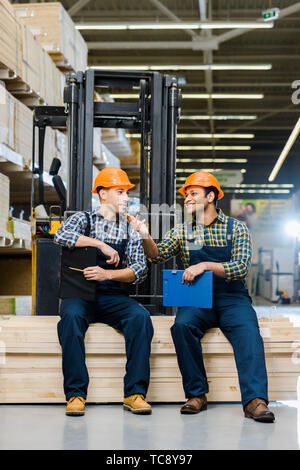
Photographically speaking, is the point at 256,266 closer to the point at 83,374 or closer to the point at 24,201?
the point at 24,201

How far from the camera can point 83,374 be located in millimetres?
3502

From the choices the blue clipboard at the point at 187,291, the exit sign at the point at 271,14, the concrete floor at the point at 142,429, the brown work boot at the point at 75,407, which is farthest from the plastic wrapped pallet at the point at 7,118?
the exit sign at the point at 271,14

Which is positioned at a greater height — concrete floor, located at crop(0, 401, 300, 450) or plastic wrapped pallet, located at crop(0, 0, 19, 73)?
plastic wrapped pallet, located at crop(0, 0, 19, 73)

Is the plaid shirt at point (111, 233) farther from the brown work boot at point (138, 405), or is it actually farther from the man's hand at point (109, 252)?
the brown work boot at point (138, 405)

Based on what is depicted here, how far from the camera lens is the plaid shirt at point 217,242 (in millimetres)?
3846

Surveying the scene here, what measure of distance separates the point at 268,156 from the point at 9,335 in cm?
2101

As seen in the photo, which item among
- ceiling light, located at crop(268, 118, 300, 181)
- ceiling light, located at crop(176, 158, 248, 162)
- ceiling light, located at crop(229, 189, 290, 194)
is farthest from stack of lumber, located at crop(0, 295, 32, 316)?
ceiling light, located at crop(229, 189, 290, 194)

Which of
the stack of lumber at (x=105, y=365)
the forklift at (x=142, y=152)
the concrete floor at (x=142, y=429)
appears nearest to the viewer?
the concrete floor at (x=142, y=429)

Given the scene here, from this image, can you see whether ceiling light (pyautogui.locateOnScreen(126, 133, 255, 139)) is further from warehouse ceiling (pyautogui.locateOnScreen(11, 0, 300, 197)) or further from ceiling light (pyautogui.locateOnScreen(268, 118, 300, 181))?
ceiling light (pyautogui.locateOnScreen(268, 118, 300, 181))

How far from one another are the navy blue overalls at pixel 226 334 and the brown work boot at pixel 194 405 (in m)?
0.04

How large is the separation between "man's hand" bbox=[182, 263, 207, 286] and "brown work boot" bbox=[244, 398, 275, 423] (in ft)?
2.77

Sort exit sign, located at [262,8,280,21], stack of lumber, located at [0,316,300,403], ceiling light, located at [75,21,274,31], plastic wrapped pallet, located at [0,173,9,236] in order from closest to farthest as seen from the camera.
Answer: stack of lumber, located at [0,316,300,403] < plastic wrapped pallet, located at [0,173,9,236] < exit sign, located at [262,8,280,21] < ceiling light, located at [75,21,274,31]

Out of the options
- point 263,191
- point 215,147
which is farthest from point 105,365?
point 263,191

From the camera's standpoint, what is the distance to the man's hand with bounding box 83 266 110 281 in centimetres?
379
